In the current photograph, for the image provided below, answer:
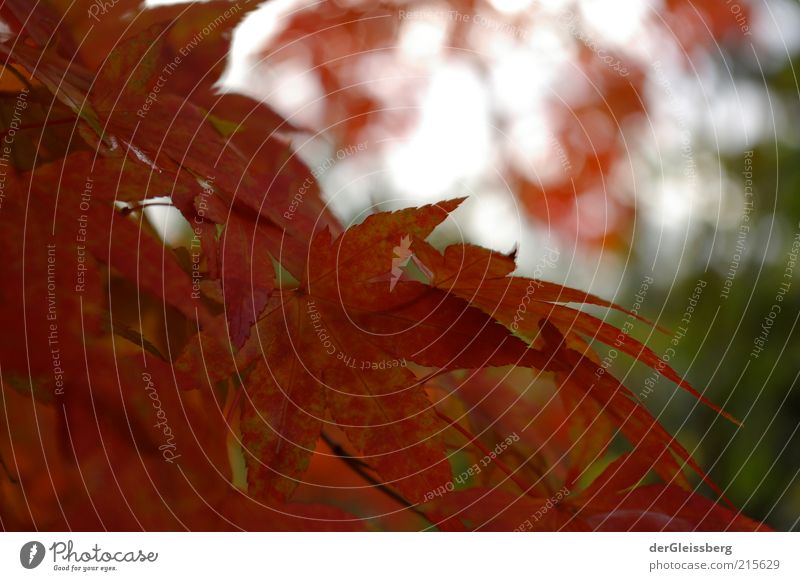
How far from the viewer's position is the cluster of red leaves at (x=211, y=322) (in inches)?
15.6

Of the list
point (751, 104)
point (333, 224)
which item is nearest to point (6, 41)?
point (333, 224)

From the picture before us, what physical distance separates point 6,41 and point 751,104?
48 cm

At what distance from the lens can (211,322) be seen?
0.42 metres

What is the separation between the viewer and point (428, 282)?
41 centimetres

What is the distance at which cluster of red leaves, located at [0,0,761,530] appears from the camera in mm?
395

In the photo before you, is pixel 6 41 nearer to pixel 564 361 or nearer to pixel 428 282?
pixel 428 282

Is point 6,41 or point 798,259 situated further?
point 798,259
